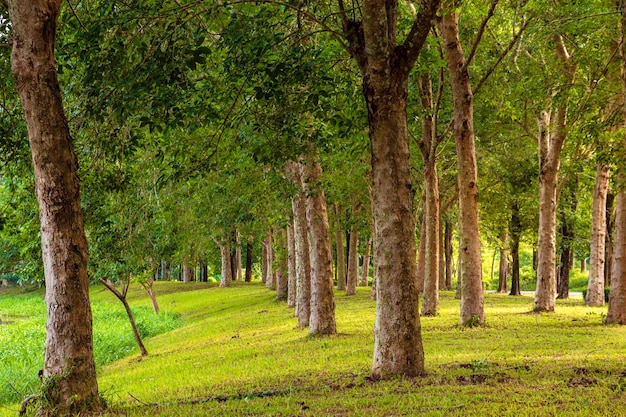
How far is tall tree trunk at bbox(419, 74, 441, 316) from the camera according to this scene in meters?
18.0

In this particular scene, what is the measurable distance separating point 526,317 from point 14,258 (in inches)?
590

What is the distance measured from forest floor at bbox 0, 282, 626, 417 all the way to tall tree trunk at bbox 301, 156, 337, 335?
1.66ft

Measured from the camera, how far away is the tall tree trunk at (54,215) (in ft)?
22.8

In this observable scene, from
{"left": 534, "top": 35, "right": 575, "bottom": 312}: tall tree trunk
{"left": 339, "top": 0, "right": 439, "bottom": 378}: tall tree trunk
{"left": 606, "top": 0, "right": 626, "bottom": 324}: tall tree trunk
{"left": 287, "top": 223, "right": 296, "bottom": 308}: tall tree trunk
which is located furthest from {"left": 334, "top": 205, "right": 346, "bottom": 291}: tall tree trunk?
{"left": 339, "top": 0, "right": 439, "bottom": 378}: tall tree trunk

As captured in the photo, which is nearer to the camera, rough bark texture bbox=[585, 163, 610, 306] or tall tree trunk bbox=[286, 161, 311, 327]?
tall tree trunk bbox=[286, 161, 311, 327]

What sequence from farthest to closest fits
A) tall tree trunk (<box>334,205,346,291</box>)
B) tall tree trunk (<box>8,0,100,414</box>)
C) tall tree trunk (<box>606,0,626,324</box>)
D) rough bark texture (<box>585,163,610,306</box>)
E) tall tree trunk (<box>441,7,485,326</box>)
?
1. tall tree trunk (<box>334,205,346,291</box>)
2. rough bark texture (<box>585,163,610,306</box>)
3. tall tree trunk (<box>441,7,485,326</box>)
4. tall tree trunk (<box>606,0,626,324</box>)
5. tall tree trunk (<box>8,0,100,414</box>)

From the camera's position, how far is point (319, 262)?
47.0 ft

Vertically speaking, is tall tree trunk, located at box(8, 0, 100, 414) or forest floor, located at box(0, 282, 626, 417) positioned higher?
tall tree trunk, located at box(8, 0, 100, 414)

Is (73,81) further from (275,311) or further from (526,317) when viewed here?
(275,311)

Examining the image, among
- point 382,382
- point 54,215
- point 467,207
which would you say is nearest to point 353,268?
point 467,207

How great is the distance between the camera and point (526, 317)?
53.7ft

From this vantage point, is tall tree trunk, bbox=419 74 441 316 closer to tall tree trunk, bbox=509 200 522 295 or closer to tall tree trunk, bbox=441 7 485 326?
tall tree trunk, bbox=441 7 485 326

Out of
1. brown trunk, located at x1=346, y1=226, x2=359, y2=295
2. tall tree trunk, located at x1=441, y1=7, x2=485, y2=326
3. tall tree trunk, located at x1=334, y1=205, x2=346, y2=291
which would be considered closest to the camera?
tall tree trunk, located at x1=441, y1=7, x2=485, y2=326

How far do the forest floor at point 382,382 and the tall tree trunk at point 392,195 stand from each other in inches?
19.3
